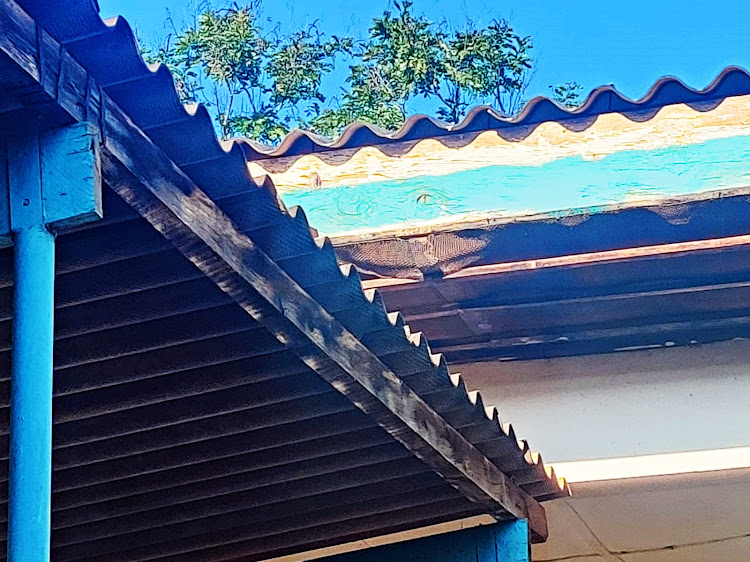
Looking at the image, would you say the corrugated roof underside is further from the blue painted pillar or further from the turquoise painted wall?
the turquoise painted wall

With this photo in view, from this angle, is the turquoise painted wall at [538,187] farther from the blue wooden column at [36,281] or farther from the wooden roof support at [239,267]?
the blue wooden column at [36,281]

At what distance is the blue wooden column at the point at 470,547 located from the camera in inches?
150

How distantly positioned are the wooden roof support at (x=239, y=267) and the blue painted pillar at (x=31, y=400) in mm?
195

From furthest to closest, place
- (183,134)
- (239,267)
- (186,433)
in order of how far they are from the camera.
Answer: (186,433)
(239,267)
(183,134)

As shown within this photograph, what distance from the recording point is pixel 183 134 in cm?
230

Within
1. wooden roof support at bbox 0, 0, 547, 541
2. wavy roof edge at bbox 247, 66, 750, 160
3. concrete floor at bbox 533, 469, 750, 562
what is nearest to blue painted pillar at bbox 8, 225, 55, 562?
wooden roof support at bbox 0, 0, 547, 541

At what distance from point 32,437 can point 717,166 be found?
2.79 meters

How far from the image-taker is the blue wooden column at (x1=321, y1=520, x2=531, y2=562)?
3.81 m

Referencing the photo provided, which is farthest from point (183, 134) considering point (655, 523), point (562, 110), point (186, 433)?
point (655, 523)

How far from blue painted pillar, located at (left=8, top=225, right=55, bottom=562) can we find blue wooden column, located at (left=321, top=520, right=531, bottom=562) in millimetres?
1870

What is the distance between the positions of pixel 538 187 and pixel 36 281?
249 cm

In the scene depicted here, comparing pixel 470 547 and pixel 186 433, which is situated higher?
pixel 186 433

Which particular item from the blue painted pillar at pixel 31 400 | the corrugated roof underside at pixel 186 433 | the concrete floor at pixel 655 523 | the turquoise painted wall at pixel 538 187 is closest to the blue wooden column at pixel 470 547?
the corrugated roof underside at pixel 186 433

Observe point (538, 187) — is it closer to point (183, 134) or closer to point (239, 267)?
point (239, 267)
